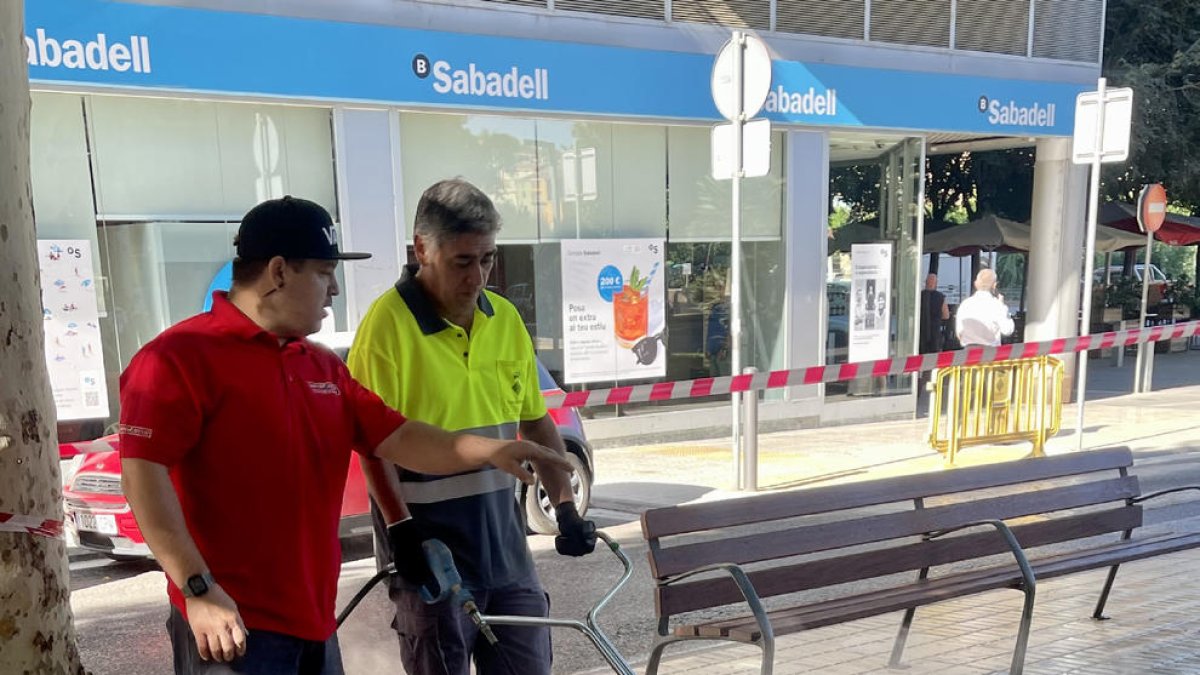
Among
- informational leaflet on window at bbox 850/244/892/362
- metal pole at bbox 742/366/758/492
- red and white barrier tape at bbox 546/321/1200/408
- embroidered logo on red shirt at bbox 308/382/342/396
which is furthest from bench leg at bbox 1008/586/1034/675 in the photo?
informational leaflet on window at bbox 850/244/892/362

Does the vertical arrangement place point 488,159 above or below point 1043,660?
above

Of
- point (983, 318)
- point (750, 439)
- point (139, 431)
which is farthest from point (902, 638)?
point (983, 318)

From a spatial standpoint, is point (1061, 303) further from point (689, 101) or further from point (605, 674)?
point (605, 674)

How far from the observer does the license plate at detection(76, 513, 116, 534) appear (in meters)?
5.85

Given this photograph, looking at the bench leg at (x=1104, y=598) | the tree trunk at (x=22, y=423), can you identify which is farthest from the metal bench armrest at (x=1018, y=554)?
the tree trunk at (x=22, y=423)

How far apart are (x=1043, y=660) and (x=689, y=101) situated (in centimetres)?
762

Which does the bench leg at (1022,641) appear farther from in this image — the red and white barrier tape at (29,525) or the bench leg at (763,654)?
the red and white barrier tape at (29,525)

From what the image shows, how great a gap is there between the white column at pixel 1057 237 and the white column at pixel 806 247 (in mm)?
3850

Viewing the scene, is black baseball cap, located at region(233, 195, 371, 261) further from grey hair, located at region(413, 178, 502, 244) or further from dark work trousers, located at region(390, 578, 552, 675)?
dark work trousers, located at region(390, 578, 552, 675)

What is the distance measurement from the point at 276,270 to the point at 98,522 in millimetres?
4457

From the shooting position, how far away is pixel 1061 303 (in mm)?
13609

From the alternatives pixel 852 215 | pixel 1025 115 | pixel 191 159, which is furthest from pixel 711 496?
Result: pixel 1025 115

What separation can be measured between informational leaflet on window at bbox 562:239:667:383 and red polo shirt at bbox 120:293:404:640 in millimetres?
8108

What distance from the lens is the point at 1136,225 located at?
20.9m
